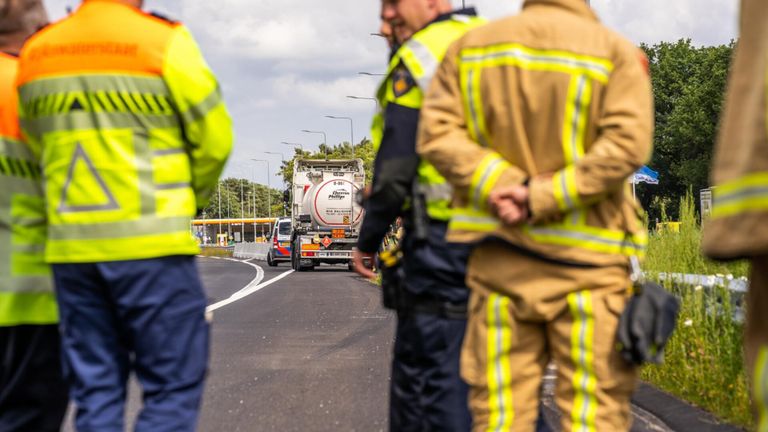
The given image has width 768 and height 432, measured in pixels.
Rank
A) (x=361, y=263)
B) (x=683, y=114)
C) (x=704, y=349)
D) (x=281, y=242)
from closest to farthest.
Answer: (x=361, y=263) → (x=704, y=349) → (x=281, y=242) → (x=683, y=114)

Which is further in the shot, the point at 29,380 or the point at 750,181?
the point at 29,380

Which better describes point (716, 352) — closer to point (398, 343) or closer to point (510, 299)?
point (398, 343)

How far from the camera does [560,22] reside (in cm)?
309

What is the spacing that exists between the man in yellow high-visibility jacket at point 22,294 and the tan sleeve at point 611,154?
1829 mm

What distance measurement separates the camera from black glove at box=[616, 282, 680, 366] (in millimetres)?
2930

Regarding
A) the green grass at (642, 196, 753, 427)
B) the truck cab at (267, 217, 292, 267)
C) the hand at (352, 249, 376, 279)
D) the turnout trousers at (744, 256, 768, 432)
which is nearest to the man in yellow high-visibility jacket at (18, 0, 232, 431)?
the hand at (352, 249, 376, 279)

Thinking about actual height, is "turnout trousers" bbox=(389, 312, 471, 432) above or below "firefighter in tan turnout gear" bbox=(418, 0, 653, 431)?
below

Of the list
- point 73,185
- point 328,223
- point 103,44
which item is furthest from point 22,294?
point 328,223

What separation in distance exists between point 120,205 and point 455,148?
1098 millimetres

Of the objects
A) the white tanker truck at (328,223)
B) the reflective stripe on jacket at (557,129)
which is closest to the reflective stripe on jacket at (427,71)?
the reflective stripe on jacket at (557,129)

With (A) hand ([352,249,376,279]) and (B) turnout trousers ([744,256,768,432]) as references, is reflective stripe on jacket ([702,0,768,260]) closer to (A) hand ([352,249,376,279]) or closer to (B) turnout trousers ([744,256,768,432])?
(B) turnout trousers ([744,256,768,432])

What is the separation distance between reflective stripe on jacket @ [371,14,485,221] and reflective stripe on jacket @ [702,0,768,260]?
2098 millimetres

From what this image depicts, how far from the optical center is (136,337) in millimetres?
3498

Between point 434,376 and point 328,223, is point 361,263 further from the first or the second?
point 328,223
